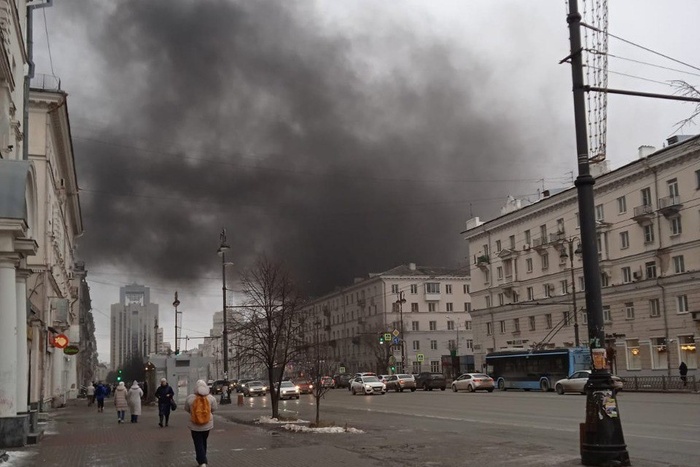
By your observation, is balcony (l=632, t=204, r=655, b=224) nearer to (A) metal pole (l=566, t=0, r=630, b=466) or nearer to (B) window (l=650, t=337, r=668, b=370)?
(B) window (l=650, t=337, r=668, b=370)

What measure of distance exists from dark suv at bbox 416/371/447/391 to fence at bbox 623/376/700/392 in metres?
17.7

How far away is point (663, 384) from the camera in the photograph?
147ft

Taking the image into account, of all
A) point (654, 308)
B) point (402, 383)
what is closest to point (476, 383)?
point (402, 383)

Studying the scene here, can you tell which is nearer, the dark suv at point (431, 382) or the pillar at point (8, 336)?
the pillar at point (8, 336)

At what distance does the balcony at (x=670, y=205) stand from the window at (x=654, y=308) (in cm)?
647

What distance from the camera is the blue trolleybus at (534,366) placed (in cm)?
4913

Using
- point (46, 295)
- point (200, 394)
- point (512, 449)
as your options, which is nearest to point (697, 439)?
point (512, 449)

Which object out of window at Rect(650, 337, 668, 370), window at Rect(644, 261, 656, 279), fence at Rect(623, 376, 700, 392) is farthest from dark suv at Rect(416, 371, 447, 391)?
window at Rect(644, 261, 656, 279)

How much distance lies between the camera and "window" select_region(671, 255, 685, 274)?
174 feet

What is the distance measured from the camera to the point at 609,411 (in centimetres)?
1180

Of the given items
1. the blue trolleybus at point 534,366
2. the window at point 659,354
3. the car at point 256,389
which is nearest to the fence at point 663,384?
the blue trolleybus at point 534,366

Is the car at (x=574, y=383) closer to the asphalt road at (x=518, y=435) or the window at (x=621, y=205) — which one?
the asphalt road at (x=518, y=435)

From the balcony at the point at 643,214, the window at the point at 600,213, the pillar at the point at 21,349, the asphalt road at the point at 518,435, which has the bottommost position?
the asphalt road at the point at 518,435

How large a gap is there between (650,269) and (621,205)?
5.92 m
